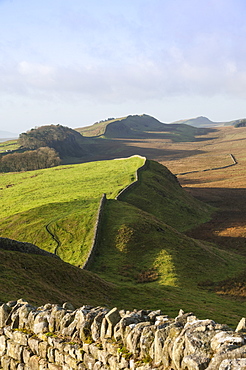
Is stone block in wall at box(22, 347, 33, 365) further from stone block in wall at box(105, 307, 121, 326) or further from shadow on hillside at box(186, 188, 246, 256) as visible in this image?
shadow on hillside at box(186, 188, 246, 256)

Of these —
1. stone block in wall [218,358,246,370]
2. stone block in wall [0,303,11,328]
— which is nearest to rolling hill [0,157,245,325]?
stone block in wall [0,303,11,328]

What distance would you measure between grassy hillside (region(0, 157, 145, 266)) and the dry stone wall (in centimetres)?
3102

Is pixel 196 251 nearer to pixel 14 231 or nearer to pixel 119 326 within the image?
pixel 14 231

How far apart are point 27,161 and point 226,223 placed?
99140mm

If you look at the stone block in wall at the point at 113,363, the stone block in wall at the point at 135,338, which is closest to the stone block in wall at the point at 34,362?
the stone block in wall at the point at 113,363

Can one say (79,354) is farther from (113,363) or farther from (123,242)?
(123,242)

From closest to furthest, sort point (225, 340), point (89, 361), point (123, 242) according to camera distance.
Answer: point (225, 340) < point (89, 361) < point (123, 242)

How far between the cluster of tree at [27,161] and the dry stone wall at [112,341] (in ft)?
458

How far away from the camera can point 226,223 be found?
71.8m

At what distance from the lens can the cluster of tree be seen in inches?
5807

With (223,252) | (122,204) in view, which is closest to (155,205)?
(122,204)

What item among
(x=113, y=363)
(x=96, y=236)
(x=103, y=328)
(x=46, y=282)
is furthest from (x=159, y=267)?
(x=113, y=363)

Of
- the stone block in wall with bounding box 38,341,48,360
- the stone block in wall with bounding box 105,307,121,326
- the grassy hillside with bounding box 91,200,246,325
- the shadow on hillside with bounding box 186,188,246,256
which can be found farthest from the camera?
the shadow on hillside with bounding box 186,188,246,256

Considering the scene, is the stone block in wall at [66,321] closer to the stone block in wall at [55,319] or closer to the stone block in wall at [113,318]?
the stone block in wall at [55,319]
